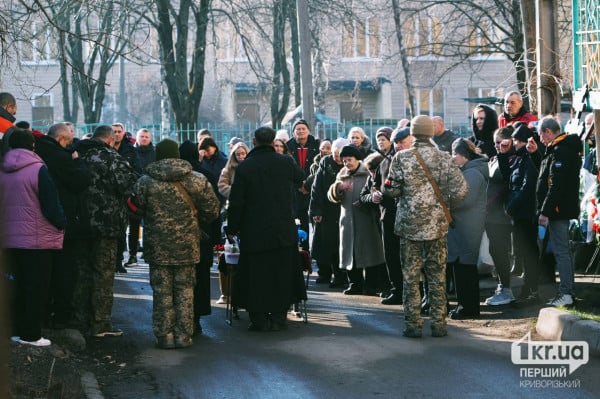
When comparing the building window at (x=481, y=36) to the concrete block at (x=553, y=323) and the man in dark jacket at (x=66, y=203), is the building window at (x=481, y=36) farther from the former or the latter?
the man in dark jacket at (x=66, y=203)

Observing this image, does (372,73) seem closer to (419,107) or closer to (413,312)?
(419,107)

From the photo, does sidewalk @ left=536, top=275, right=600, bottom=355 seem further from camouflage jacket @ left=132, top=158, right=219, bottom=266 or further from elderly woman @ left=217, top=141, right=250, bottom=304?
elderly woman @ left=217, top=141, right=250, bottom=304

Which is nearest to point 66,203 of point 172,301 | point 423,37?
point 172,301

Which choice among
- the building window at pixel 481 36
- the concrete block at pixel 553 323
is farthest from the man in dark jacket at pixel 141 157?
the building window at pixel 481 36

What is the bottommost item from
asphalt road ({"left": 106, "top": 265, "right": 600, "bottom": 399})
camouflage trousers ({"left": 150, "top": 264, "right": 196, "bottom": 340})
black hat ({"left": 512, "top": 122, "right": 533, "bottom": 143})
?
asphalt road ({"left": 106, "top": 265, "right": 600, "bottom": 399})

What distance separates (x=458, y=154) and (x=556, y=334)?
248cm

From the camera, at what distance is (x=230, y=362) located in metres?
9.58

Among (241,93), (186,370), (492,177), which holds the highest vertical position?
(241,93)

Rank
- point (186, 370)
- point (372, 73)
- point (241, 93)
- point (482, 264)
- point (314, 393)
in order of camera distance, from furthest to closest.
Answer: point (241, 93) → point (372, 73) → point (482, 264) → point (186, 370) → point (314, 393)

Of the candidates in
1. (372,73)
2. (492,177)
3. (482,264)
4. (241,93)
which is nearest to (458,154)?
(492,177)

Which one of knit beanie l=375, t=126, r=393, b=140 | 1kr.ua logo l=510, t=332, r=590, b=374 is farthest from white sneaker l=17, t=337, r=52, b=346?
knit beanie l=375, t=126, r=393, b=140

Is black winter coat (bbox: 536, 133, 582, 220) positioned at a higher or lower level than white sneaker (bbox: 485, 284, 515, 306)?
higher

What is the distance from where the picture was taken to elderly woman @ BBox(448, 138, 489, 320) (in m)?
11.7

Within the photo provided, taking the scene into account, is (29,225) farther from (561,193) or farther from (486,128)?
(486,128)
